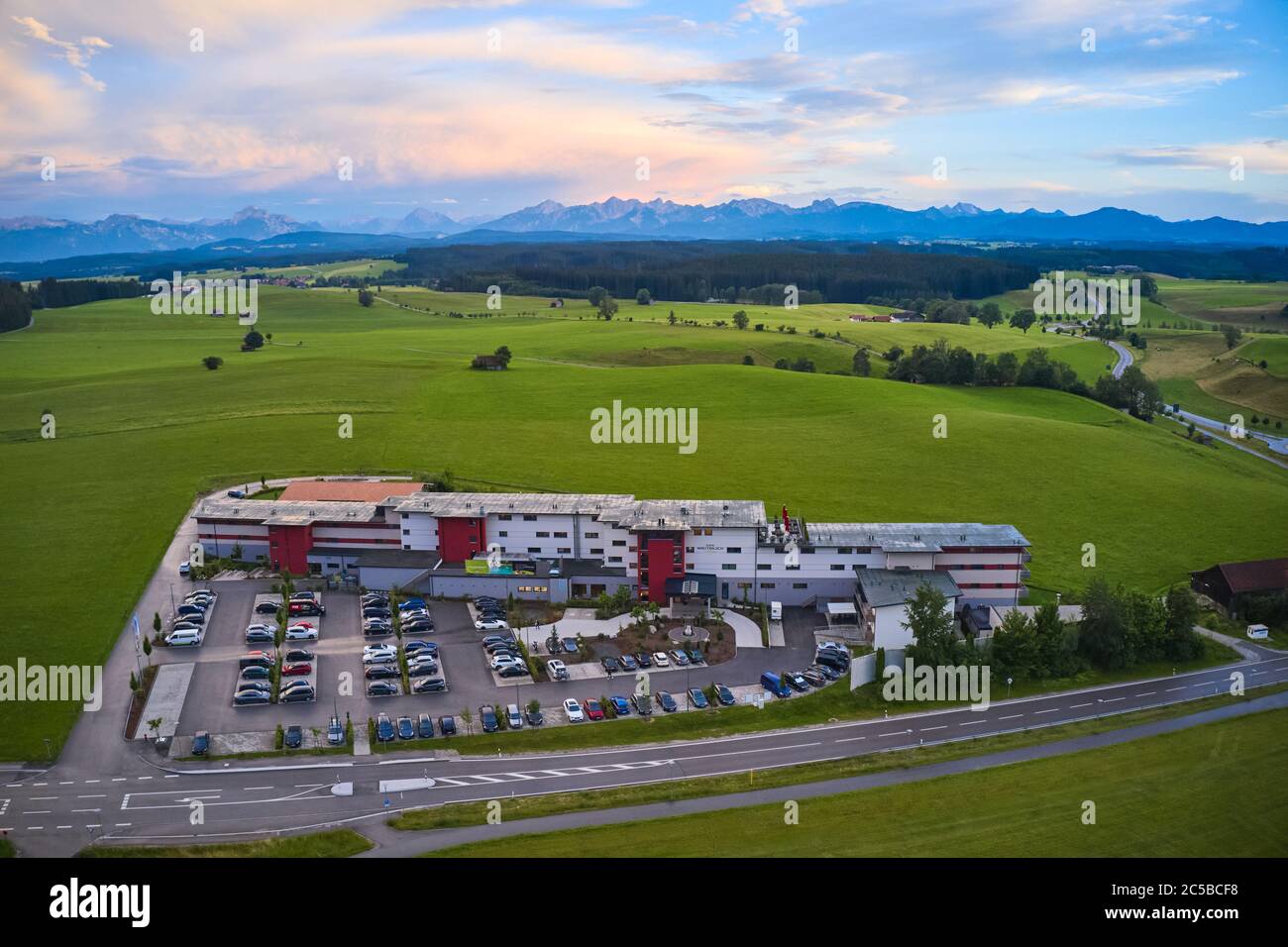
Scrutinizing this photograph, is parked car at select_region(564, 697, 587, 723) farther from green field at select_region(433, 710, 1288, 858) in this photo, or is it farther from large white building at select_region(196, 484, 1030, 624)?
large white building at select_region(196, 484, 1030, 624)

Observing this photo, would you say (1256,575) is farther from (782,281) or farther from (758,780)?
(782,281)

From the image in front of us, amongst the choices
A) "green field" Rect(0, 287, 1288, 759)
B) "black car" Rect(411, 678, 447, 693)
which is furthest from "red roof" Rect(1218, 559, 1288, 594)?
"black car" Rect(411, 678, 447, 693)

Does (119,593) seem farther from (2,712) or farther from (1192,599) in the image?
(1192,599)

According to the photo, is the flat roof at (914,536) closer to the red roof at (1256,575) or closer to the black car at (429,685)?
the red roof at (1256,575)

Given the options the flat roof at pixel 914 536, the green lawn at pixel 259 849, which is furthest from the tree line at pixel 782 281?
the green lawn at pixel 259 849

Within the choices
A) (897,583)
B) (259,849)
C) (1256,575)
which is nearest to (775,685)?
(897,583)
